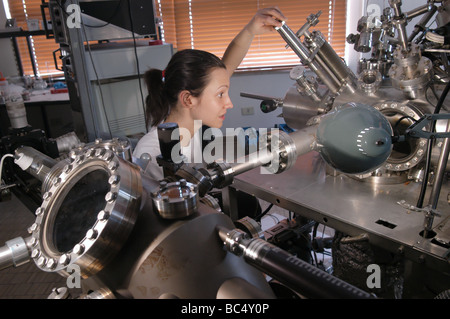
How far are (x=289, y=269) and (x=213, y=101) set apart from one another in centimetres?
95

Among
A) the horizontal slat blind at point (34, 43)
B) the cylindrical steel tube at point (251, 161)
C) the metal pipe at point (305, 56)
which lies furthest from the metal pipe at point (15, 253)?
the horizontal slat blind at point (34, 43)

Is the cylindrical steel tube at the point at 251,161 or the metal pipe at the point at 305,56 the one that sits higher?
the metal pipe at the point at 305,56

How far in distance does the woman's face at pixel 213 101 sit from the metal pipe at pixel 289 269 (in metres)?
0.88

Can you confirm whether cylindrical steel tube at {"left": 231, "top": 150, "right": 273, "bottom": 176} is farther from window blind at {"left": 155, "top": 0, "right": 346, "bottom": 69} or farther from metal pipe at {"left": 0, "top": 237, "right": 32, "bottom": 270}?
window blind at {"left": 155, "top": 0, "right": 346, "bottom": 69}

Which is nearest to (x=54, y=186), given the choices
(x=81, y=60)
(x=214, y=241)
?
(x=214, y=241)

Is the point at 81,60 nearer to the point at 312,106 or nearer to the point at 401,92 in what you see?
the point at 312,106

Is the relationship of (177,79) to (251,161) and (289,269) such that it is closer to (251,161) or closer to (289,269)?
(251,161)

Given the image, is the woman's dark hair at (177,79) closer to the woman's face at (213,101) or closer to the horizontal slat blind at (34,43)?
the woman's face at (213,101)

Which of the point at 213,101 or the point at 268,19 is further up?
the point at 268,19

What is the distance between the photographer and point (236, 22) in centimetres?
364

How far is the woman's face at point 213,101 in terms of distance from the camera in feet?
3.97

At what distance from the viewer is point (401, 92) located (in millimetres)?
824

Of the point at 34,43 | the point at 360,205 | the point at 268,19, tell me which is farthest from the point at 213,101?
the point at 34,43
